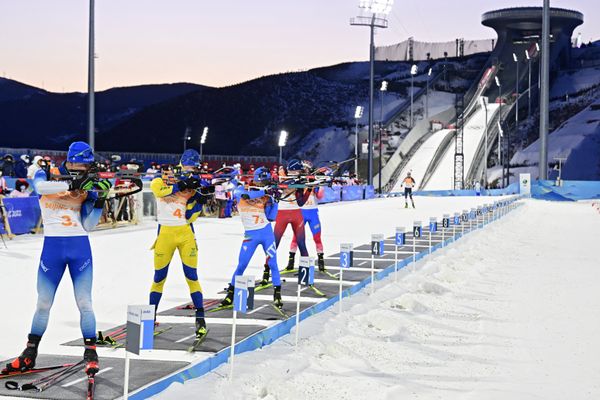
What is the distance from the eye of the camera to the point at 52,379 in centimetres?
750

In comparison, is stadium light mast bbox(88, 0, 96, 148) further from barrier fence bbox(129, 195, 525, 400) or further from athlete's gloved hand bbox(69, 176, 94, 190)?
athlete's gloved hand bbox(69, 176, 94, 190)

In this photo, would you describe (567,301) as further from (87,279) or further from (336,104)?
(336,104)

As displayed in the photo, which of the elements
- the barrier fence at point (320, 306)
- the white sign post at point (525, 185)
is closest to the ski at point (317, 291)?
the barrier fence at point (320, 306)

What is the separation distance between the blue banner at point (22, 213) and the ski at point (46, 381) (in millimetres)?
15352

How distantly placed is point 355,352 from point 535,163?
295 feet

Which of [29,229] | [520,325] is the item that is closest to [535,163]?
[29,229]

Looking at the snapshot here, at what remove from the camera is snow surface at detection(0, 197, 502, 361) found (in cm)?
1009

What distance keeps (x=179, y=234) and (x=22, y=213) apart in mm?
15210

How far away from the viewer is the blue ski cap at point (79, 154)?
7758mm

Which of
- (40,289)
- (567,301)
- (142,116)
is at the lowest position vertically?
(567,301)

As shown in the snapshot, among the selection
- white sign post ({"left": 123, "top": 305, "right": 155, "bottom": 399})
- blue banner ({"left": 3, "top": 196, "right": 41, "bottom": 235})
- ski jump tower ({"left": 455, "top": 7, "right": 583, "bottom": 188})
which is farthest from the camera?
ski jump tower ({"left": 455, "top": 7, "right": 583, "bottom": 188})

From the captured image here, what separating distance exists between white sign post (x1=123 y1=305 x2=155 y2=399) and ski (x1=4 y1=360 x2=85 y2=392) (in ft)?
5.29

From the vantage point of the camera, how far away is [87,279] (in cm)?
763

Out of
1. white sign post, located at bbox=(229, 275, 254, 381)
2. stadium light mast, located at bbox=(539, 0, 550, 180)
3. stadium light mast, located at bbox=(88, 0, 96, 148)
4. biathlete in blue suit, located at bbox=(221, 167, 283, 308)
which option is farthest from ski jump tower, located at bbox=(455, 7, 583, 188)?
white sign post, located at bbox=(229, 275, 254, 381)
